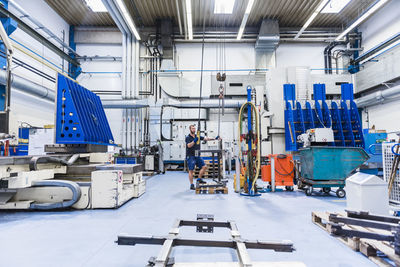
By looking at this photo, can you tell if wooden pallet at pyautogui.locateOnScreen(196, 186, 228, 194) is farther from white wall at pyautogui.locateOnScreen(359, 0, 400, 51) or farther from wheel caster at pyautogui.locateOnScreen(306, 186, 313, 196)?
white wall at pyautogui.locateOnScreen(359, 0, 400, 51)

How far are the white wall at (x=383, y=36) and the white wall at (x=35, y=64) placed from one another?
40.9 feet

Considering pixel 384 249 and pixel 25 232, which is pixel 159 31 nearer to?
pixel 25 232

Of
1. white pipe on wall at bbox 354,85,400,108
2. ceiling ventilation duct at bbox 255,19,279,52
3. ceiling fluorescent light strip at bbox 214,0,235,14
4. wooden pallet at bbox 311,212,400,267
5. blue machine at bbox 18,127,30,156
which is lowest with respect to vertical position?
wooden pallet at bbox 311,212,400,267

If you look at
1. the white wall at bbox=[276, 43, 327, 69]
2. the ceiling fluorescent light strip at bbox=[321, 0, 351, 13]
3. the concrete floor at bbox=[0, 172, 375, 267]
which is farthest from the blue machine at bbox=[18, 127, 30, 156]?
the ceiling fluorescent light strip at bbox=[321, 0, 351, 13]

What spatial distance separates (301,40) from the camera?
33.6 feet

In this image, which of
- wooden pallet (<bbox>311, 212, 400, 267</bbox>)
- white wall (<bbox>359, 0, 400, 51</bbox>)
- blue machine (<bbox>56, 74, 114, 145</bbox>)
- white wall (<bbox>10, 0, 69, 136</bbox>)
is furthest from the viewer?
white wall (<bbox>359, 0, 400, 51</bbox>)

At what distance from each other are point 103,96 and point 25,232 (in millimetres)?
8912

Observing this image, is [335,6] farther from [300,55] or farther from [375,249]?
[375,249]

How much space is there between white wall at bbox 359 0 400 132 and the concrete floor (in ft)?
21.1

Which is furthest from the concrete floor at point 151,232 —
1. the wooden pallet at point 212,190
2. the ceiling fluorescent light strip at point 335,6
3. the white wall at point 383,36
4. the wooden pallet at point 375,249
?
the ceiling fluorescent light strip at point 335,6

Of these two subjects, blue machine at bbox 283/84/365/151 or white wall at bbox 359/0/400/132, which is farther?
white wall at bbox 359/0/400/132

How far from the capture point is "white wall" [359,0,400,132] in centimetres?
791

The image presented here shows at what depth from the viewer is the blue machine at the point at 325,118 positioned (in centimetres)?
581

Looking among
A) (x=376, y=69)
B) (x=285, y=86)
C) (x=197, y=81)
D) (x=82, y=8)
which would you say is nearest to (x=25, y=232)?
(x=285, y=86)
